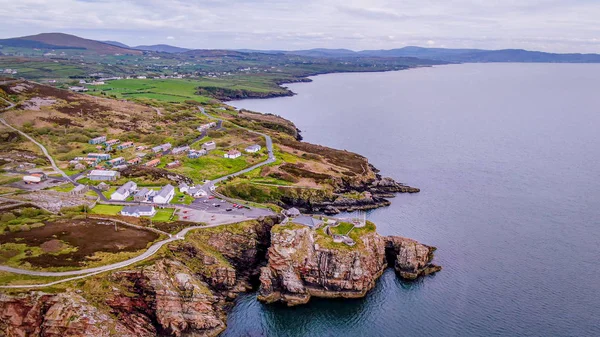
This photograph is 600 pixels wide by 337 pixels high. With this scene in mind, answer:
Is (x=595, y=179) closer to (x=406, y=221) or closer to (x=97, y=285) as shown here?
(x=406, y=221)

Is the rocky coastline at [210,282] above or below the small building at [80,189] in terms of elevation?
below

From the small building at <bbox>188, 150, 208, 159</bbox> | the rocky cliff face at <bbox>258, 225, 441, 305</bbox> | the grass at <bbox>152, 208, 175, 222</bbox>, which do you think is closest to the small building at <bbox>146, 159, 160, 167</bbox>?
the small building at <bbox>188, 150, 208, 159</bbox>

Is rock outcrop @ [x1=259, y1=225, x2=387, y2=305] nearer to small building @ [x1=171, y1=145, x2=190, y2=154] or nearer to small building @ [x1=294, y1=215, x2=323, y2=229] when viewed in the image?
small building @ [x1=294, y1=215, x2=323, y2=229]

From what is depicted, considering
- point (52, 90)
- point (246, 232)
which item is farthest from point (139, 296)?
point (52, 90)

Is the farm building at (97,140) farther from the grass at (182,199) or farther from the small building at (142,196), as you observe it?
the grass at (182,199)

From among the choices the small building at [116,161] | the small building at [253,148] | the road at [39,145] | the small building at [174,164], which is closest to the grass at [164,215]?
the small building at [174,164]

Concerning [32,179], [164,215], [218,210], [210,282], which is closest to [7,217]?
[32,179]
